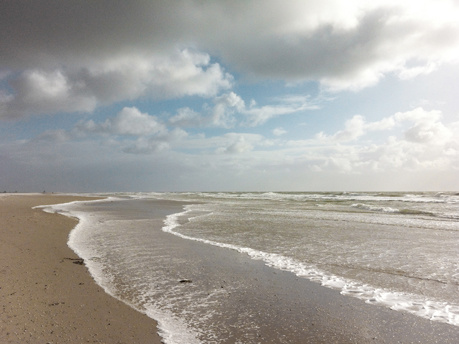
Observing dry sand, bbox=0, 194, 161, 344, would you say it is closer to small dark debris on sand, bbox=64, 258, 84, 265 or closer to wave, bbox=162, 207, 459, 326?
small dark debris on sand, bbox=64, 258, 84, 265

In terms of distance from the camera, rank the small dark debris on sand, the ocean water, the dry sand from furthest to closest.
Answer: the small dark debris on sand
the ocean water
the dry sand

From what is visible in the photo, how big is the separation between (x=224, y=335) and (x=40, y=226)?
44.8 feet

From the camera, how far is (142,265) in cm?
748

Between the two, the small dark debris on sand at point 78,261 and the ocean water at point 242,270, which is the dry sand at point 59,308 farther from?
the ocean water at point 242,270

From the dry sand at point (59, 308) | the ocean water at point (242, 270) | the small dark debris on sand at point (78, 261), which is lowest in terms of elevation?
the ocean water at point (242, 270)

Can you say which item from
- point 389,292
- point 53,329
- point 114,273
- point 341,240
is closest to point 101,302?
point 53,329

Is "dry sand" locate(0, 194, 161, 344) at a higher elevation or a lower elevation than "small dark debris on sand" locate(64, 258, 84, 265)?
higher

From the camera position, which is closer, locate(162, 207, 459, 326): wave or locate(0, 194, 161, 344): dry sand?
locate(0, 194, 161, 344): dry sand

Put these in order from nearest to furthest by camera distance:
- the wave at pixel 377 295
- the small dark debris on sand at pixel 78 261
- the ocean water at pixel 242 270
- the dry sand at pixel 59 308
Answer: the dry sand at pixel 59 308, the ocean water at pixel 242 270, the wave at pixel 377 295, the small dark debris on sand at pixel 78 261

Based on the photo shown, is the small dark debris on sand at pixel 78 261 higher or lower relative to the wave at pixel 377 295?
higher

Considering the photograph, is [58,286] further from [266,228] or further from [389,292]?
[266,228]

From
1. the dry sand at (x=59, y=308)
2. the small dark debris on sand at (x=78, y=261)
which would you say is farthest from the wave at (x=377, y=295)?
the small dark debris on sand at (x=78, y=261)

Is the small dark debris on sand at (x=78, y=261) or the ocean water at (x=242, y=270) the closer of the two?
the ocean water at (x=242, y=270)

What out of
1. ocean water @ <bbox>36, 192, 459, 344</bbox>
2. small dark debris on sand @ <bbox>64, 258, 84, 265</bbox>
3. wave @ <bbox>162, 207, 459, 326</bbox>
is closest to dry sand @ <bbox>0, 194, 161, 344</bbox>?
small dark debris on sand @ <bbox>64, 258, 84, 265</bbox>
